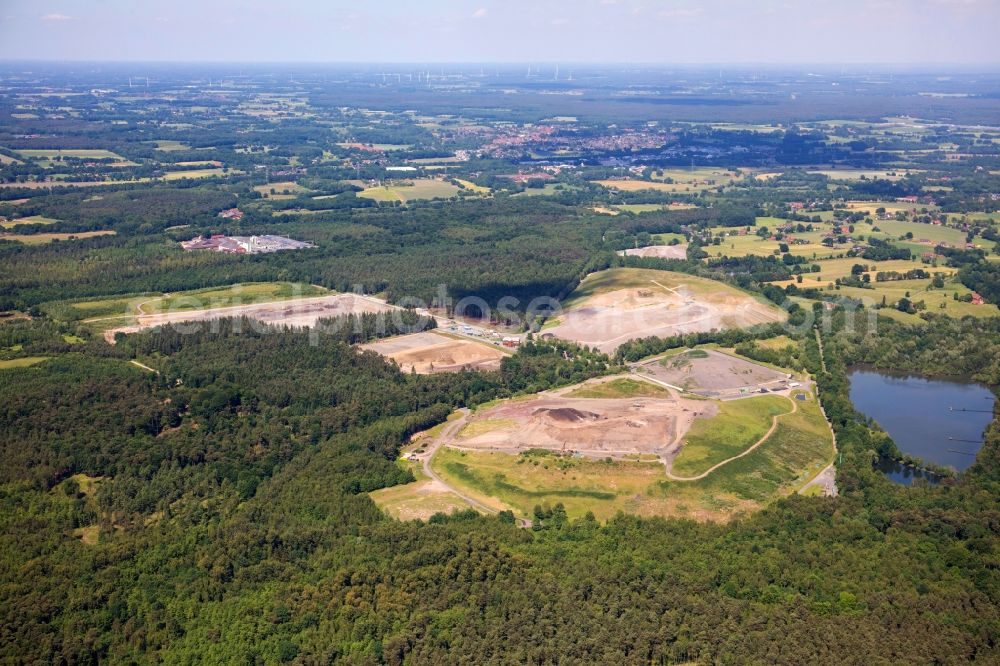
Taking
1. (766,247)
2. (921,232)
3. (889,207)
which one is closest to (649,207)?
(766,247)

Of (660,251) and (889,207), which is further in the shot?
(889,207)

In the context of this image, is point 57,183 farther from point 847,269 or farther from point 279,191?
point 847,269

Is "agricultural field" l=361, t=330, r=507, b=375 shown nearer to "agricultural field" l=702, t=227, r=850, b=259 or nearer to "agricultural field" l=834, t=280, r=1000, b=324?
"agricultural field" l=834, t=280, r=1000, b=324

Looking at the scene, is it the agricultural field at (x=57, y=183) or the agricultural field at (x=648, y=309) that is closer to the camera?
the agricultural field at (x=648, y=309)

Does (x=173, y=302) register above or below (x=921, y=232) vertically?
below

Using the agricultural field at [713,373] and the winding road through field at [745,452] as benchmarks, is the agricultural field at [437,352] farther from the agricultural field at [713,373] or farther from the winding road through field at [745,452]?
the winding road through field at [745,452]

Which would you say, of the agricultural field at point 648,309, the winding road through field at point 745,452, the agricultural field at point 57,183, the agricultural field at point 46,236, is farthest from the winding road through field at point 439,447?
the agricultural field at point 57,183

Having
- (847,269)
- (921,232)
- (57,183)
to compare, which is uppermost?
(57,183)
